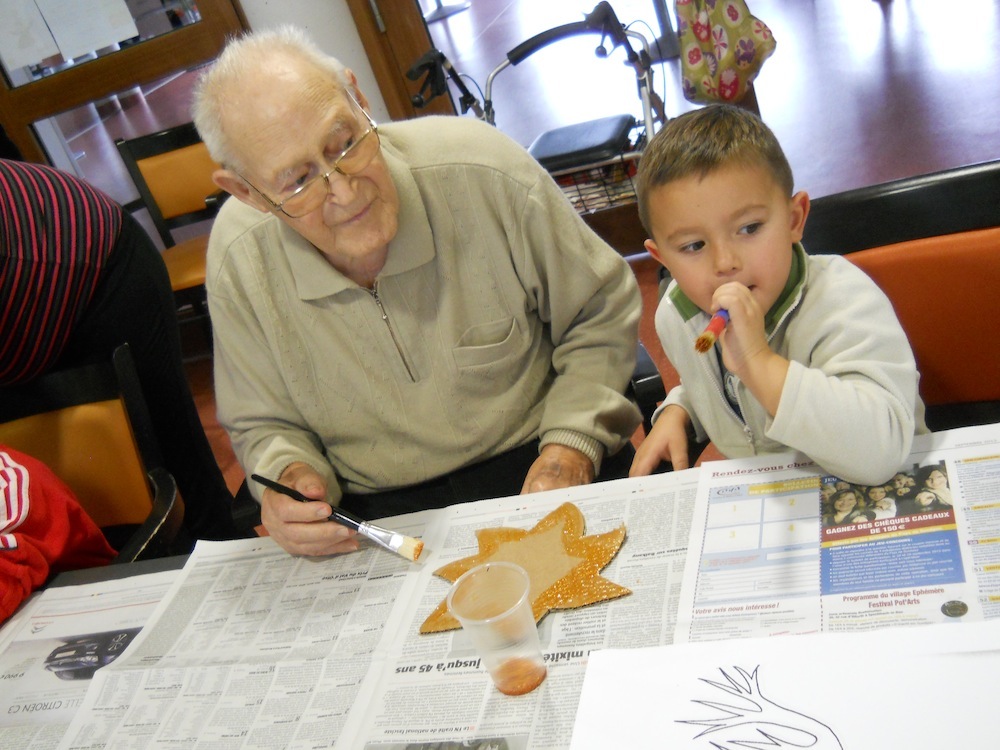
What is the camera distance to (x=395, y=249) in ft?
4.76

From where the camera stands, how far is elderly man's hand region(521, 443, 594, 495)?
4.59 ft

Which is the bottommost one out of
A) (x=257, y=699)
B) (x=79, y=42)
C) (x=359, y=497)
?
(x=359, y=497)

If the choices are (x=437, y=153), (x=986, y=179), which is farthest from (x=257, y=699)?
(x=986, y=179)

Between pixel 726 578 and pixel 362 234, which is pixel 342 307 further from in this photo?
pixel 726 578

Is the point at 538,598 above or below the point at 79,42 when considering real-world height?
below

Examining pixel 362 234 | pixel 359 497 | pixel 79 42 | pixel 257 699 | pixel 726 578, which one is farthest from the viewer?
pixel 79 42

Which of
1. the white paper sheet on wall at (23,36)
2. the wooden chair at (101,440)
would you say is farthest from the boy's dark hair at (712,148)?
the white paper sheet on wall at (23,36)

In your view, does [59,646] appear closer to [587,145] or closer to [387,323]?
[387,323]

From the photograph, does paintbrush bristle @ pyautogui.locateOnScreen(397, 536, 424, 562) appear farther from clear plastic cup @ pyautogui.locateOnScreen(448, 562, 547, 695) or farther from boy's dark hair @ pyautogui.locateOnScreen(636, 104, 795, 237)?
boy's dark hair @ pyautogui.locateOnScreen(636, 104, 795, 237)

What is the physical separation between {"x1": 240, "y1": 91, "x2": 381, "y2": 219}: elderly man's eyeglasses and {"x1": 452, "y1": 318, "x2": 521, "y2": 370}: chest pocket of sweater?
→ 31 centimetres

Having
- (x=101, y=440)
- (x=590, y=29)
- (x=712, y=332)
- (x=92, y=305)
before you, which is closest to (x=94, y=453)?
(x=101, y=440)

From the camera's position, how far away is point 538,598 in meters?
1.06

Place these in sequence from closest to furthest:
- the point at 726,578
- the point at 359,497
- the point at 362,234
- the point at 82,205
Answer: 1. the point at 726,578
2. the point at 362,234
3. the point at 359,497
4. the point at 82,205

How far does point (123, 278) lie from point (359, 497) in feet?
2.65
